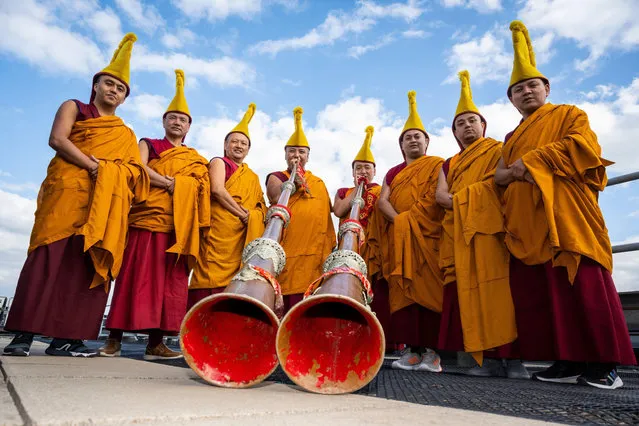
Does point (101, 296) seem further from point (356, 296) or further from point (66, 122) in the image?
point (356, 296)

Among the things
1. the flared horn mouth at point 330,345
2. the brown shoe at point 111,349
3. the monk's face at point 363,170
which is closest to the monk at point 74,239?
the brown shoe at point 111,349

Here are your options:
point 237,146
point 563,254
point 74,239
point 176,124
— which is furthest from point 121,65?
point 563,254

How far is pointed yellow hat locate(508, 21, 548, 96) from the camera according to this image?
326 cm

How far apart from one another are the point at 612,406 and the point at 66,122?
11.4 feet

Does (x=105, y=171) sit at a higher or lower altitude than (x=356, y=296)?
higher

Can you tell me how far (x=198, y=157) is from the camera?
4.10 metres

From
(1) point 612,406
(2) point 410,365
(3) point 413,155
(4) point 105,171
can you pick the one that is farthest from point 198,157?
(1) point 612,406

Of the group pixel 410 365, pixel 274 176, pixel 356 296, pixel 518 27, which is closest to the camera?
pixel 356 296

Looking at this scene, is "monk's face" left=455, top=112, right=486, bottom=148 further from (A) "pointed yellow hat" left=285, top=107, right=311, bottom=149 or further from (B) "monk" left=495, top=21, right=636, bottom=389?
(A) "pointed yellow hat" left=285, top=107, right=311, bottom=149

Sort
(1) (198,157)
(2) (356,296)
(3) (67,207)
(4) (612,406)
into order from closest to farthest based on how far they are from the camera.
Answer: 1. (4) (612,406)
2. (2) (356,296)
3. (3) (67,207)
4. (1) (198,157)

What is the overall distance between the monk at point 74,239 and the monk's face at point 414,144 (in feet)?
9.05

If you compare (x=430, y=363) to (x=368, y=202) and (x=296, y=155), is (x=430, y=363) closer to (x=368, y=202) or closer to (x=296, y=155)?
(x=368, y=202)

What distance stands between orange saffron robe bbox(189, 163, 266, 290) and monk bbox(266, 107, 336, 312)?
0.34 meters

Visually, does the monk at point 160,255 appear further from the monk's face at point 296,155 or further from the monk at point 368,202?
the monk at point 368,202
